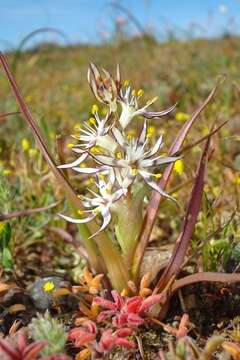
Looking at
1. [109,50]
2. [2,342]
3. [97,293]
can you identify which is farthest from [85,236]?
[109,50]

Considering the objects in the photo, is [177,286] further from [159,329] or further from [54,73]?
[54,73]

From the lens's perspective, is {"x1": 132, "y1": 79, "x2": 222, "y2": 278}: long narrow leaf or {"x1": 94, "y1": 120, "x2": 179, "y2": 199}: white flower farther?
{"x1": 132, "y1": 79, "x2": 222, "y2": 278}: long narrow leaf

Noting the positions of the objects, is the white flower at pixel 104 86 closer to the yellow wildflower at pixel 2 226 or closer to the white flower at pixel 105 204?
the white flower at pixel 105 204

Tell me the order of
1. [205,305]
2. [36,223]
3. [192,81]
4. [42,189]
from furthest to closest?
[192,81] < [42,189] < [36,223] < [205,305]

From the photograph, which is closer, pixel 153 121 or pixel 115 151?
pixel 115 151

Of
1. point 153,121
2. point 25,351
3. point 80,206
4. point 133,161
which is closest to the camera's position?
point 25,351

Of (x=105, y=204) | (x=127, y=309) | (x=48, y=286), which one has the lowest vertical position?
(x=127, y=309)

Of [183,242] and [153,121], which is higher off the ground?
[153,121]

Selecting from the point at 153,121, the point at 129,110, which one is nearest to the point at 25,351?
the point at 129,110

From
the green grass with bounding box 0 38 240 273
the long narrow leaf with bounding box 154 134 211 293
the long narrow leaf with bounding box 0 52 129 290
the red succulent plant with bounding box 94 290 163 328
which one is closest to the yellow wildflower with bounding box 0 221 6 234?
the green grass with bounding box 0 38 240 273

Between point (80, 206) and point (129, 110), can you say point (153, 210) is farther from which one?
point (129, 110)

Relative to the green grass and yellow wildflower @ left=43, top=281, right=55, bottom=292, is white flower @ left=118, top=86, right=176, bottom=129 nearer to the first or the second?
the green grass
